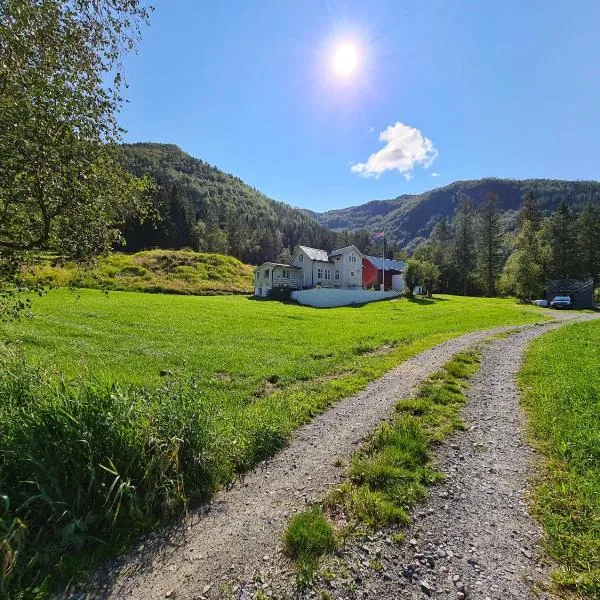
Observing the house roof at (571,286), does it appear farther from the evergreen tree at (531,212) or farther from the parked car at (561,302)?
the evergreen tree at (531,212)

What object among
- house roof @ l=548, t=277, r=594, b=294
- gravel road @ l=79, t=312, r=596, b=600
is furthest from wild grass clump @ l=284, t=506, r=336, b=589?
house roof @ l=548, t=277, r=594, b=294

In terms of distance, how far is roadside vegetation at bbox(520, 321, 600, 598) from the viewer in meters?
4.02

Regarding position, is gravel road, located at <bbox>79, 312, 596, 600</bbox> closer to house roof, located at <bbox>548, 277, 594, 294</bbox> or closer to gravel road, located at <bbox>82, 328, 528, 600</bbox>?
gravel road, located at <bbox>82, 328, 528, 600</bbox>

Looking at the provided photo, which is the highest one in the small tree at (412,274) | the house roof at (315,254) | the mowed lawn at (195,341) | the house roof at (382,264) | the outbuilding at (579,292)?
the house roof at (315,254)

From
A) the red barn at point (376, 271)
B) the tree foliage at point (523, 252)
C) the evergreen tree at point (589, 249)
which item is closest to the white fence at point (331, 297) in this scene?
the red barn at point (376, 271)

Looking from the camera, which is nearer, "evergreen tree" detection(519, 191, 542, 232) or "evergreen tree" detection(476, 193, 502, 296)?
"evergreen tree" detection(476, 193, 502, 296)

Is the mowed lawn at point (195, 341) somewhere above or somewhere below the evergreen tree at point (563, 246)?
A: below

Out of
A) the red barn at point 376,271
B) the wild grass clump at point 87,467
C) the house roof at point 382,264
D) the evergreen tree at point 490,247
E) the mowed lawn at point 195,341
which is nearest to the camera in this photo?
the wild grass clump at point 87,467

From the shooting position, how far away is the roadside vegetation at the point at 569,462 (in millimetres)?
4023

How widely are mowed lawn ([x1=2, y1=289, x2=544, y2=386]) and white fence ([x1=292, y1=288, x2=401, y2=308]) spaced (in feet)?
67.0

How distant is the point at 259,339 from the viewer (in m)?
20.2

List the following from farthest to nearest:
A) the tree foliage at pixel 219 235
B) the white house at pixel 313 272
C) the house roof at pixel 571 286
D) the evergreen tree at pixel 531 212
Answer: the tree foliage at pixel 219 235, the evergreen tree at pixel 531 212, the white house at pixel 313 272, the house roof at pixel 571 286

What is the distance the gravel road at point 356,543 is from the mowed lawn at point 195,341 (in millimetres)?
4256

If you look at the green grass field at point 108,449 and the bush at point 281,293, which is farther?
the bush at point 281,293
